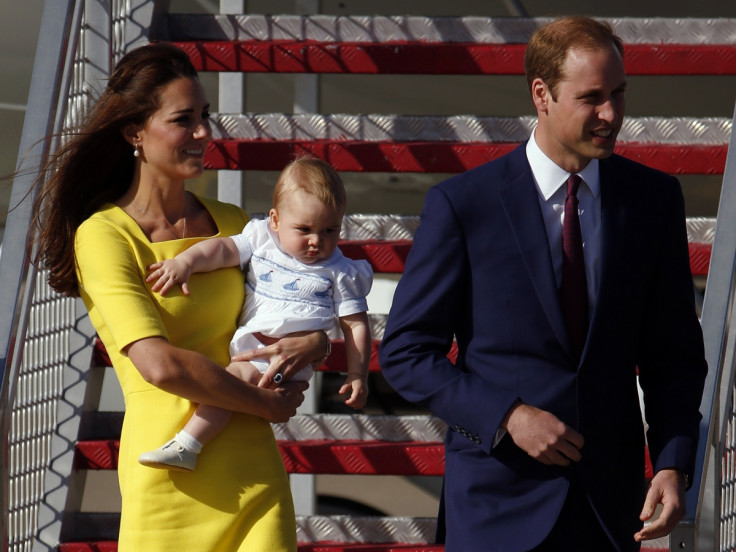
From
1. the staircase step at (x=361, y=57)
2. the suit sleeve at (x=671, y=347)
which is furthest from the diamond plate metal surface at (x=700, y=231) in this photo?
the suit sleeve at (x=671, y=347)

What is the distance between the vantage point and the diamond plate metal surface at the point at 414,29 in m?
4.40

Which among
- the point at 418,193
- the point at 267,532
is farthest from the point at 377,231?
the point at 418,193

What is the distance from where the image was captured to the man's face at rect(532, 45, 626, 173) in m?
2.28

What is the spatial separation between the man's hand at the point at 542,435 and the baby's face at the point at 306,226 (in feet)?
2.28

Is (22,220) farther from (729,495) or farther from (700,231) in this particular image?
(700,231)

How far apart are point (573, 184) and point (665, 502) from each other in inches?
25.9

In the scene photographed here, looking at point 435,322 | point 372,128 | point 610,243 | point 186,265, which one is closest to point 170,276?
point 186,265

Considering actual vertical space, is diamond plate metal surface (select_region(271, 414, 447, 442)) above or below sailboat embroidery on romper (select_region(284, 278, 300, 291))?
below

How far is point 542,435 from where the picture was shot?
219 centimetres

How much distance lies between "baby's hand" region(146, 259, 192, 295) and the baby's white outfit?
0.19 meters

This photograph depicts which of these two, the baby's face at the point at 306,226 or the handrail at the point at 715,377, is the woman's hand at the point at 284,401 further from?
the handrail at the point at 715,377

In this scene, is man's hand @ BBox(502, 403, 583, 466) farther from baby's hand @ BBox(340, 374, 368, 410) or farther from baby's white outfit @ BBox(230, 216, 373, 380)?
baby's white outfit @ BBox(230, 216, 373, 380)

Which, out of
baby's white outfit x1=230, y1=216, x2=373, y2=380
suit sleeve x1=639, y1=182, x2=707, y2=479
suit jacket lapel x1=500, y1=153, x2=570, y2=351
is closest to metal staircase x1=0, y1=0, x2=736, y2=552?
suit sleeve x1=639, y1=182, x2=707, y2=479

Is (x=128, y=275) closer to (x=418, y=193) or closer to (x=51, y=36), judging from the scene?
(x=51, y=36)
